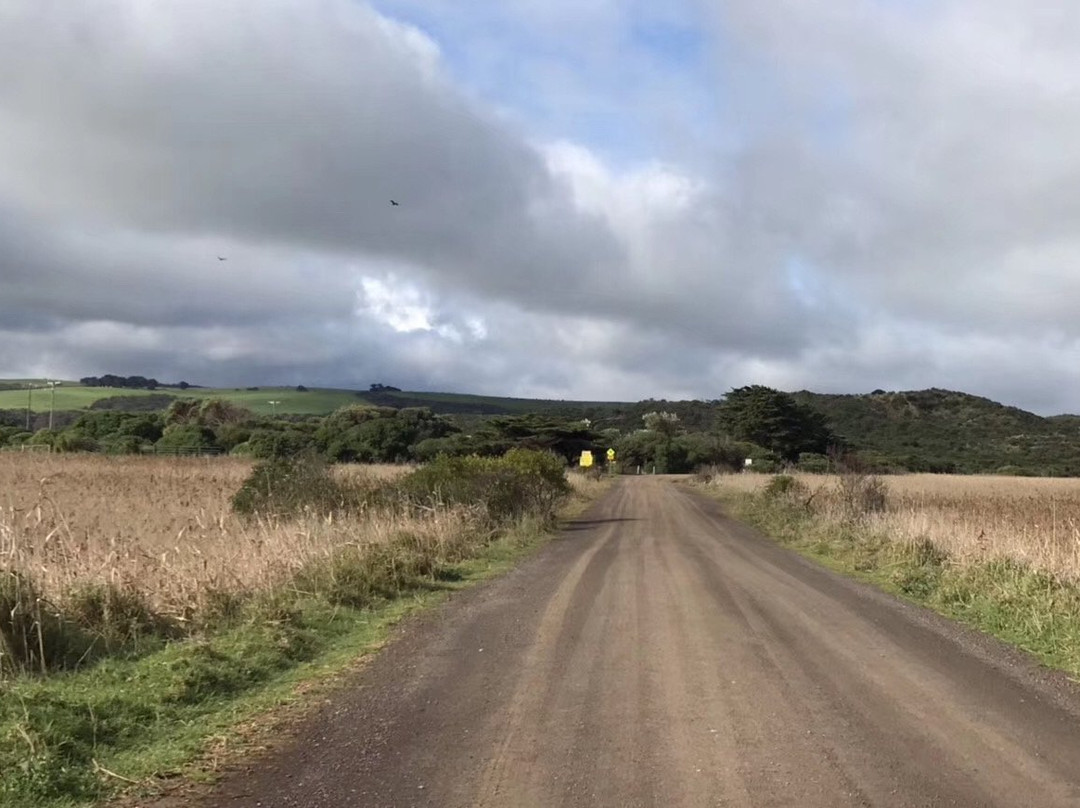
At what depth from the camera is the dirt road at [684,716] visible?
209 inches

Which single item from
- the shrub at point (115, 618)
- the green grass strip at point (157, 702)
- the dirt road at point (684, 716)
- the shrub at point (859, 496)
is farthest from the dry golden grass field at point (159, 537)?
the shrub at point (859, 496)

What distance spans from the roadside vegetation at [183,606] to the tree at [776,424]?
7389 centimetres

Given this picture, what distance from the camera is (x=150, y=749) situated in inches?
235

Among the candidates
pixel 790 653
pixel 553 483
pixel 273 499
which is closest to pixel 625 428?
pixel 553 483

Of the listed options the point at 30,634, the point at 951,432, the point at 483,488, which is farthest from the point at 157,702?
the point at 951,432

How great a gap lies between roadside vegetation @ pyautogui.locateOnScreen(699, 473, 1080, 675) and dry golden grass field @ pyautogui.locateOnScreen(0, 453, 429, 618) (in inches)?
329

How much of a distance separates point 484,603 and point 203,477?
818 inches

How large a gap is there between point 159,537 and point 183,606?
516 cm

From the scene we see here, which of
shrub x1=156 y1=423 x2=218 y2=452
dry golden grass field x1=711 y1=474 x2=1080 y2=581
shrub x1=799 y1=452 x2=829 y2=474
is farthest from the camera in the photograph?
shrub x1=799 y1=452 x2=829 y2=474

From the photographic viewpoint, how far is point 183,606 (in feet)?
32.8

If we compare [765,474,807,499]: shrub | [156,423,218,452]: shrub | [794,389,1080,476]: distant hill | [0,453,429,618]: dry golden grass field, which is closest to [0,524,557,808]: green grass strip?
[0,453,429,618]: dry golden grass field

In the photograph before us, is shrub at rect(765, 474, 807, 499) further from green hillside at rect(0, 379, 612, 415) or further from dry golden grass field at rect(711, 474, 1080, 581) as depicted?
green hillside at rect(0, 379, 612, 415)

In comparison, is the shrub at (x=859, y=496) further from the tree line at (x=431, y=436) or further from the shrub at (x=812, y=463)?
the shrub at (x=812, y=463)

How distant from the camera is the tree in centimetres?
9181
